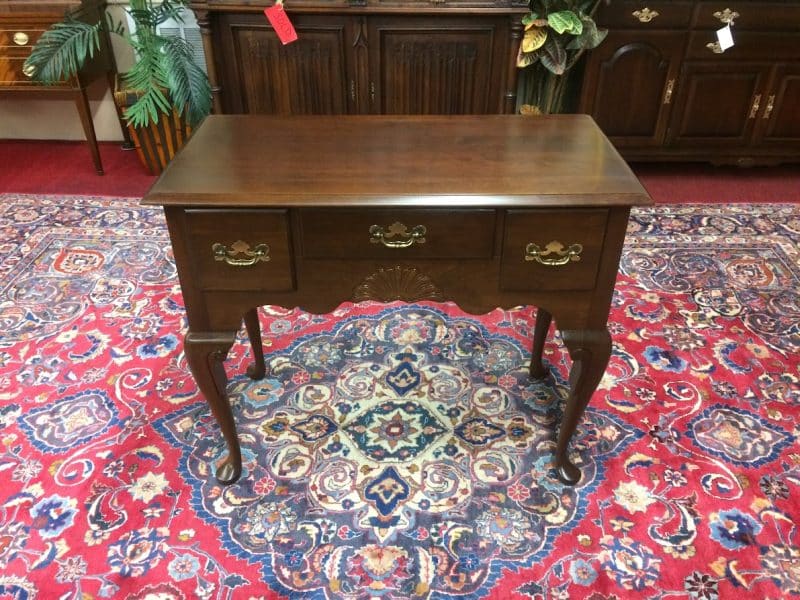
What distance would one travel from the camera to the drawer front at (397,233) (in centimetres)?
134

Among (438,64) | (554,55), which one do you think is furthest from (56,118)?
(554,55)

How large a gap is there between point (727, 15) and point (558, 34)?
0.84 meters

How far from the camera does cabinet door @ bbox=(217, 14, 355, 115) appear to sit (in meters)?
3.04

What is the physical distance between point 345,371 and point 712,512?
1.13 m

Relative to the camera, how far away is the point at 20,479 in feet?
5.70

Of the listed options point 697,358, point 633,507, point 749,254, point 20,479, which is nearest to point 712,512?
point 633,507

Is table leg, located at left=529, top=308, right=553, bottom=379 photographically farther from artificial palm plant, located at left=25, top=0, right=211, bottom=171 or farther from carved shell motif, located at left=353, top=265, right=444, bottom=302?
artificial palm plant, located at left=25, top=0, right=211, bottom=171

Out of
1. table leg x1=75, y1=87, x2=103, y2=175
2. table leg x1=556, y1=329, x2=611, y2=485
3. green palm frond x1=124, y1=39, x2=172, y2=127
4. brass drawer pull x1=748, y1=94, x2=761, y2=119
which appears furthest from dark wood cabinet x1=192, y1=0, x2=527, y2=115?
table leg x1=556, y1=329, x2=611, y2=485

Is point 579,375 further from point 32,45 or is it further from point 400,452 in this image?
point 32,45

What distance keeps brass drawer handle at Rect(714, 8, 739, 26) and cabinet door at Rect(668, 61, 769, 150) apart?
Answer: 0.65ft

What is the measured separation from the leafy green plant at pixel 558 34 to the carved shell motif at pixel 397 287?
193cm

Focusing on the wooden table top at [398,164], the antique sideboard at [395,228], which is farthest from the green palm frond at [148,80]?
the antique sideboard at [395,228]

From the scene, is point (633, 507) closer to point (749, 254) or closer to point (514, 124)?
point (514, 124)

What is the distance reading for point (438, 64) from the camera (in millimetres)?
3139
